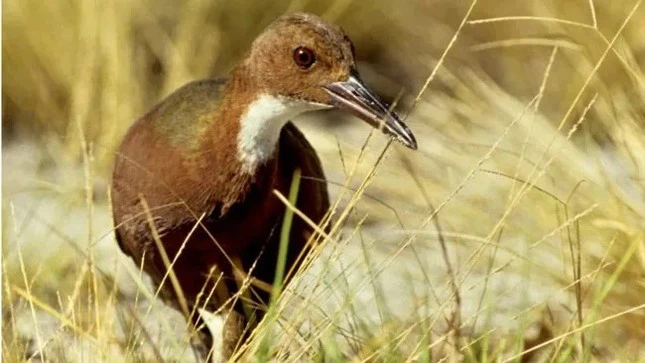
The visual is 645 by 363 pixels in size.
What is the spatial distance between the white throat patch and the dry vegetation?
0.15 m

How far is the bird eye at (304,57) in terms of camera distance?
2172 mm

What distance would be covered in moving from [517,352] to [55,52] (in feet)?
6.10

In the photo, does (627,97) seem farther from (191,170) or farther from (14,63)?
(14,63)

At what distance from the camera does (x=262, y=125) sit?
2.23 m

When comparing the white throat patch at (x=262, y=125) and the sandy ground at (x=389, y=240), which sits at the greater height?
the white throat patch at (x=262, y=125)

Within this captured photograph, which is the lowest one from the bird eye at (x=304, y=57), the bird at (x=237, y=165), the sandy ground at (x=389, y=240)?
the sandy ground at (x=389, y=240)

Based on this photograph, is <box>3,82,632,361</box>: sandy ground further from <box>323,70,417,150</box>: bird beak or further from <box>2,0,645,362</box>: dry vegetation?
<box>323,70,417,150</box>: bird beak

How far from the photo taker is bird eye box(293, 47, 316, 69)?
2172 mm

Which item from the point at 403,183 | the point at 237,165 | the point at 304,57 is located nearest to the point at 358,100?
the point at 304,57

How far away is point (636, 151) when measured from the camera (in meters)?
2.59

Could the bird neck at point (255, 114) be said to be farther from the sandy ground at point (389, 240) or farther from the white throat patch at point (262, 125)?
the sandy ground at point (389, 240)

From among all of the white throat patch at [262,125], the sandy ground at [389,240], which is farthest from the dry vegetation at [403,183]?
the white throat patch at [262,125]

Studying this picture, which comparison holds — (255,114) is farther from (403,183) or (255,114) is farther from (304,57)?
(403,183)

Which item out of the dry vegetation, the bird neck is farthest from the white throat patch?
the dry vegetation
